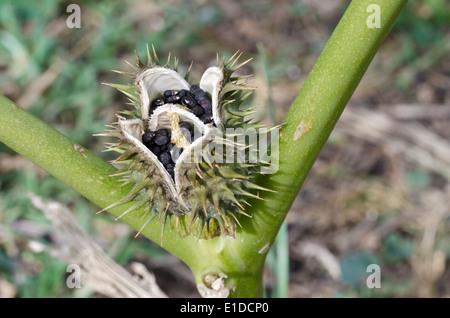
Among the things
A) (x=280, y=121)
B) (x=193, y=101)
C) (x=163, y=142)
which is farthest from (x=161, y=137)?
(x=280, y=121)

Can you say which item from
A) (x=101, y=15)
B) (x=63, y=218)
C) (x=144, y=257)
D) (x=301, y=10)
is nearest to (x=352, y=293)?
(x=144, y=257)

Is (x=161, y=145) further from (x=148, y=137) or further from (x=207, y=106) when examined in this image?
(x=207, y=106)

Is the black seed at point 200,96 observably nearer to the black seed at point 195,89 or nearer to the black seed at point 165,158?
the black seed at point 195,89

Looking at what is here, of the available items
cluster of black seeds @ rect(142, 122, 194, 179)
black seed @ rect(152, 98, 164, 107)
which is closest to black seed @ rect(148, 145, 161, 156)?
cluster of black seeds @ rect(142, 122, 194, 179)

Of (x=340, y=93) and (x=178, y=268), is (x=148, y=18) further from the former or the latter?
(x=340, y=93)

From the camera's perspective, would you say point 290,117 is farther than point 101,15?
No
